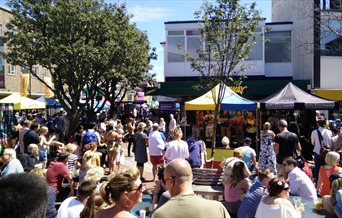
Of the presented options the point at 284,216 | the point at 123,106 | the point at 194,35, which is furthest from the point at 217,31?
the point at 123,106

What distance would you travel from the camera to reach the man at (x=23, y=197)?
1450 millimetres

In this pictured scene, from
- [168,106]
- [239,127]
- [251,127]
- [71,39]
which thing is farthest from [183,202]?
[168,106]

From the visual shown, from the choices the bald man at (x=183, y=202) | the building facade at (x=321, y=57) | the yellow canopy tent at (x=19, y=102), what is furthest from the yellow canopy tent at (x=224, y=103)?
the building facade at (x=321, y=57)

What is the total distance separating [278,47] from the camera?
2564cm

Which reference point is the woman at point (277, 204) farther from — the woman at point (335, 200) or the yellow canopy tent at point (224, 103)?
the yellow canopy tent at point (224, 103)

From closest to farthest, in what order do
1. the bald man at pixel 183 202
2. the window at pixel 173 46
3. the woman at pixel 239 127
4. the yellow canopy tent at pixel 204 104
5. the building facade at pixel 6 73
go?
1. the bald man at pixel 183 202
2. the yellow canopy tent at pixel 204 104
3. the woman at pixel 239 127
4. the window at pixel 173 46
5. the building facade at pixel 6 73

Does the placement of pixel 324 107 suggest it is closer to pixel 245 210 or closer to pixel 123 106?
pixel 245 210

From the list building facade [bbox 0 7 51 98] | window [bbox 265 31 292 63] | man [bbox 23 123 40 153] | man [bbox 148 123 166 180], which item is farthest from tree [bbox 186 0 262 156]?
building facade [bbox 0 7 51 98]

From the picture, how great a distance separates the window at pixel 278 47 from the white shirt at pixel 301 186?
2037 centimetres

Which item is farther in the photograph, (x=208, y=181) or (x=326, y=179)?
(x=208, y=181)

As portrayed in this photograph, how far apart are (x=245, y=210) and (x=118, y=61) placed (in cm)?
1502

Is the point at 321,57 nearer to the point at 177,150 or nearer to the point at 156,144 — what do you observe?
the point at 156,144

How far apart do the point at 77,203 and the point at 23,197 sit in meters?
3.38

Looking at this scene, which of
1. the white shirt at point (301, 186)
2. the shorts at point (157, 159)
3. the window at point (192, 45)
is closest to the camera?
the white shirt at point (301, 186)
